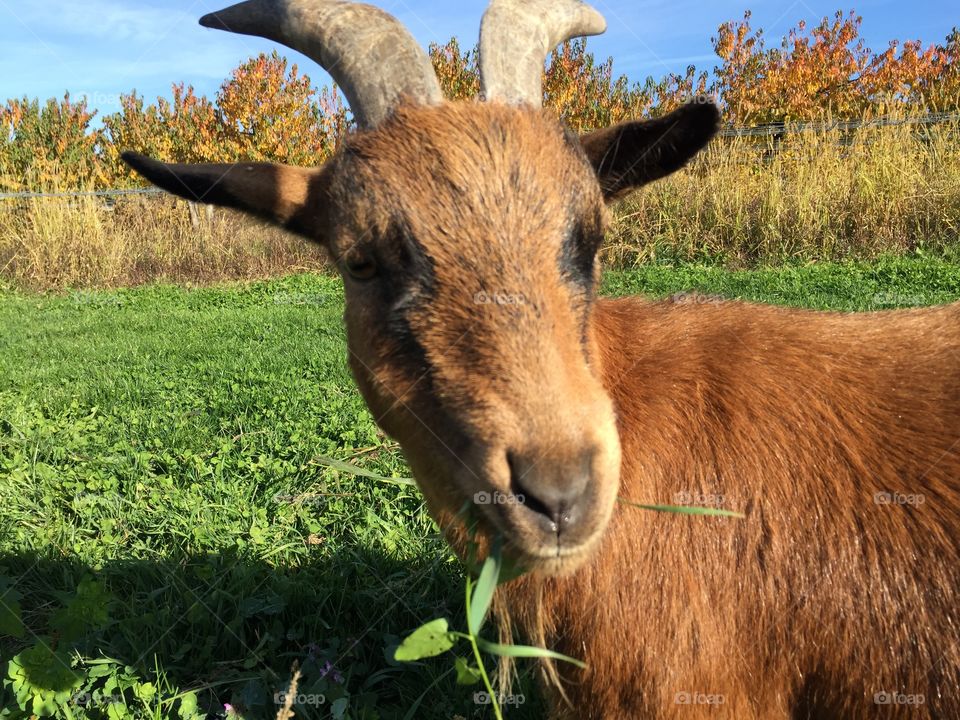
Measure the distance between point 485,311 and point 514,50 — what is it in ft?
4.82

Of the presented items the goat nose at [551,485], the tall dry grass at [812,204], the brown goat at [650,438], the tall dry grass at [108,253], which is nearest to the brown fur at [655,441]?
the brown goat at [650,438]

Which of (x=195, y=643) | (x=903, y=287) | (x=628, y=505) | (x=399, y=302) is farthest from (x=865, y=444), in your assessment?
(x=903, y=287)

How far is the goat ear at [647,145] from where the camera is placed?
8.53 ft

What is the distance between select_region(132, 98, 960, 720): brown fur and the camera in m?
2.00

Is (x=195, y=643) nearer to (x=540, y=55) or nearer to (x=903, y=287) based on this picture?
(x=540, y=55)

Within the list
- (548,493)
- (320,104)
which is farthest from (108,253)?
(548,493)

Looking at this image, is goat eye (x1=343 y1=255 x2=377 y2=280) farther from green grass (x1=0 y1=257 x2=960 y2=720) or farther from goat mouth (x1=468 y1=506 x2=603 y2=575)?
green grass (x1=0 y1=257 x2=960 y2=720)

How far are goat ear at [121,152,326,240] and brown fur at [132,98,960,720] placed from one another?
0.37 metres

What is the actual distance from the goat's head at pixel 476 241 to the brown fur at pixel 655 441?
11 millimetres

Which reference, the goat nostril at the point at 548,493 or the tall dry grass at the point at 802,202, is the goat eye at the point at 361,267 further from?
the tall dry grass at the point at 802,202

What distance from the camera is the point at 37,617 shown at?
3402 mm

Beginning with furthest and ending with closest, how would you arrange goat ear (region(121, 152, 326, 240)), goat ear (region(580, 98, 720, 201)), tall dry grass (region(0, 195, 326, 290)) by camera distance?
1. tall dry grass (region(0, 195, 326, 290))
2. goat ear (region(121, 152, 326, 240))
3. goat ear (region(580, 98, 720, 201))

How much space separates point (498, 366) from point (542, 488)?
1.27 feet

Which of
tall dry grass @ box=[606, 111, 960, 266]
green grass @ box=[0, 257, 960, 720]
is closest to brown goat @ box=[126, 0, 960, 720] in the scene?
green grass @ box=[0, 257, 960, 720]
